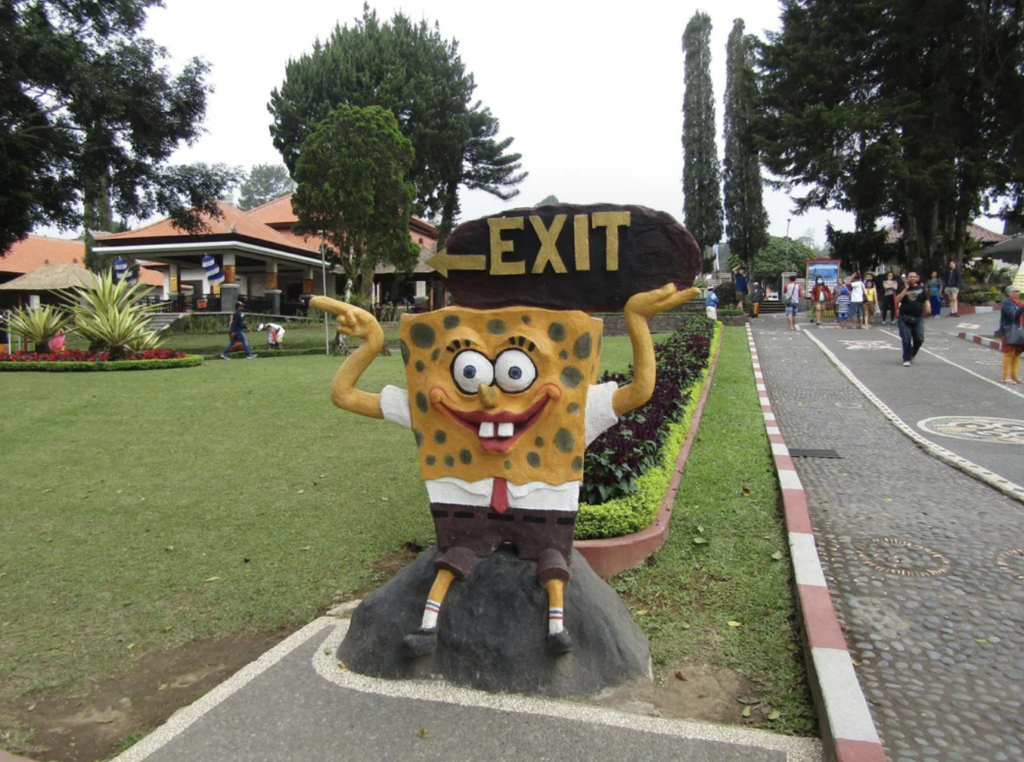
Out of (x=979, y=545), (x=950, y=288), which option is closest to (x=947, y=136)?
(x=950, y=288)

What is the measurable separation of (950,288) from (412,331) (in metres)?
23.5

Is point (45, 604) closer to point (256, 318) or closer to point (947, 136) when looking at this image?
point (256, 318)

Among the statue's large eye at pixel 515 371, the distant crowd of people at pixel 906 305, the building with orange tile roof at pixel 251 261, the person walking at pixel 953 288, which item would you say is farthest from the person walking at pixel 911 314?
the building with orange tile roof at pixel 251 261

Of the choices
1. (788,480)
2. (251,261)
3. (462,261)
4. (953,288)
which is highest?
(251,261)

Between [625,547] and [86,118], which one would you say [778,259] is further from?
[625,547]

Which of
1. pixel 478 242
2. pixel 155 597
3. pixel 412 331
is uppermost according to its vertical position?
pixel 478 242

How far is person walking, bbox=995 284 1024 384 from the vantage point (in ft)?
34.5

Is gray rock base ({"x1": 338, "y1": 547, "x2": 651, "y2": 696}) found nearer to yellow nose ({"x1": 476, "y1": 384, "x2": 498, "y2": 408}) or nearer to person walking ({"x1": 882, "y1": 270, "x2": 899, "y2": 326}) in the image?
yellow nose ({"x1": 476, "y1": 384, "x2": 498, "y2": 408})

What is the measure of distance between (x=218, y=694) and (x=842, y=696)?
2.67m

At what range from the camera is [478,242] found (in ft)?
12.5

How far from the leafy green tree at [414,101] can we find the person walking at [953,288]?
1703cm

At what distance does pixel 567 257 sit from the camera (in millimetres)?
3732

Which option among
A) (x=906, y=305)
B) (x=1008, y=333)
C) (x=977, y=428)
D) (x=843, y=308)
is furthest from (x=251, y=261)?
(x=977, y=428)

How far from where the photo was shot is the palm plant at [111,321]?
15.3m
